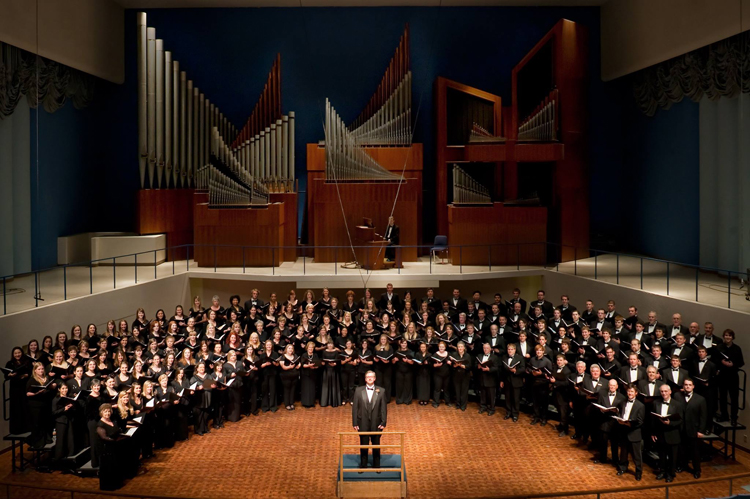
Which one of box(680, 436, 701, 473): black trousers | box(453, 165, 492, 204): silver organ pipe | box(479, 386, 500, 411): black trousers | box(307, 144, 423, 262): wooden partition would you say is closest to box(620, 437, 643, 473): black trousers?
box(680, 436, 701, 473): black trousers

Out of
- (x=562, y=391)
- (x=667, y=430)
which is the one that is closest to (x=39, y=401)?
(x=562, y=391)

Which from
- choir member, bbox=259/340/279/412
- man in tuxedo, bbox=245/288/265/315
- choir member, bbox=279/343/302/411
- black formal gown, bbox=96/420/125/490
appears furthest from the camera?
man in tuxedo, bbox=245/288/265/315

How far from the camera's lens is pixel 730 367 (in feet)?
34.7

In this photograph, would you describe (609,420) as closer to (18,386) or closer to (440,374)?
(440,374)

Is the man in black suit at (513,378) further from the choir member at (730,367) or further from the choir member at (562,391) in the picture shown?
the choir member at (730,367)

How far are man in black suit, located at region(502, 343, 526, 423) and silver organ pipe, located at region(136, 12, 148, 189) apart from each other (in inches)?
381

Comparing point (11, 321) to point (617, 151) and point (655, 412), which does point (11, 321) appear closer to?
point (655, 412)

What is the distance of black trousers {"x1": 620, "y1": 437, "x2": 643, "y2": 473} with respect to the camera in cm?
973

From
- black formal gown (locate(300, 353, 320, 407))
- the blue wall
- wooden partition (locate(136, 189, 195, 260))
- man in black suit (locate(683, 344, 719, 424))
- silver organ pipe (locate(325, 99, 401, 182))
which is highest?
the blue wall

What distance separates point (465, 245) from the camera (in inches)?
671

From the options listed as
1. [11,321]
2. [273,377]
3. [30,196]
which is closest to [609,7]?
[273,377]

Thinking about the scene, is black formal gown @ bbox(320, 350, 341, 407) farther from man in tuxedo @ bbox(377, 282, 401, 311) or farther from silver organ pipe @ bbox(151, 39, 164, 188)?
silver organ pipe @ bbox(151, 39, 164, 188)

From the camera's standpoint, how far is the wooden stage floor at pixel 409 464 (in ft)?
30.9

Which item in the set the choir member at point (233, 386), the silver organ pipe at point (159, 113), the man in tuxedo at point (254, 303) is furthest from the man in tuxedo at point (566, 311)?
the silver organ pipe at point (159, 113)
